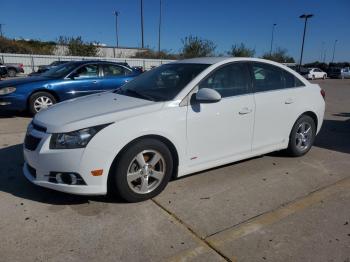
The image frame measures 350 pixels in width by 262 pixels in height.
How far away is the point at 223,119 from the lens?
4102 millimetres

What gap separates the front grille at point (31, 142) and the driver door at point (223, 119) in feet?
5.29

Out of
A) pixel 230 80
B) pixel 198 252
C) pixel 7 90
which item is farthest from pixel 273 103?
pixel 7 90

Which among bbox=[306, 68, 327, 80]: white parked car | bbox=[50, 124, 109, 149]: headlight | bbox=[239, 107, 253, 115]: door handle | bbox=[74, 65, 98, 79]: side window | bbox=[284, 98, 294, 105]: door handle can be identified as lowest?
bbox=[306, 68, 327, 80]: white parked car

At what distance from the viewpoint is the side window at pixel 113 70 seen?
912 cm

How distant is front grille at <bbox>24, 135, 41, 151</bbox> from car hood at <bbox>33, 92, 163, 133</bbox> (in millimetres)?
166

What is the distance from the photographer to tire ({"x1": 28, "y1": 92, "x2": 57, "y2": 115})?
8164mm

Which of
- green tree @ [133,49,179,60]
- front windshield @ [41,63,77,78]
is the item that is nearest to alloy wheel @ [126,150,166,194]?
front windshield @ [41,63,77,78]

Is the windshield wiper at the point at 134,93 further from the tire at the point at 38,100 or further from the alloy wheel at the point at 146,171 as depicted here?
the tire at the point at 38,100

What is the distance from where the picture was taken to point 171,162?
378 cm

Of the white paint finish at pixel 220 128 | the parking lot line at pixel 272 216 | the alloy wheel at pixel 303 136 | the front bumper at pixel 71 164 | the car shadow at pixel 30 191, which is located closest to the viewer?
the parking lot line at pixel 272 216

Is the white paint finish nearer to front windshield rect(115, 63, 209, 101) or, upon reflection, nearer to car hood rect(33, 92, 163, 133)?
front windshield rect(115, 63, 209, 101)

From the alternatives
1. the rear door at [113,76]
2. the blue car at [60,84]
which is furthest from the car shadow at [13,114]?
the rear door at [113,76]

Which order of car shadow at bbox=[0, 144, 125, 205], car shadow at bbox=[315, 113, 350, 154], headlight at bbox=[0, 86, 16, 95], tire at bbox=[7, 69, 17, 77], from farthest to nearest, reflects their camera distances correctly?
tire at bbox=[7, 69, 17, 77]
headlight at bbox=[0, 86, 16, 95]
car shadow at bbox=[315, 113, 350, 154]
car shadow at bbox=[0, 144, 125, 205]

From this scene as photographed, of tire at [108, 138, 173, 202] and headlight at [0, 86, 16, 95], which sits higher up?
headlight at [0, 86, 16, 95]
